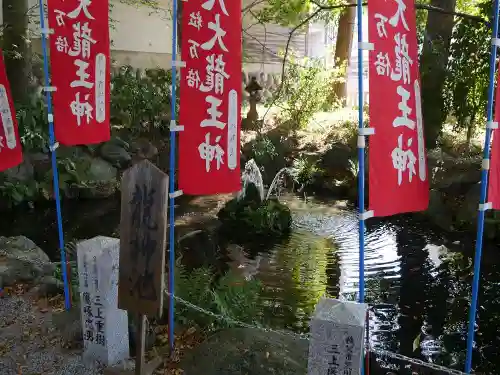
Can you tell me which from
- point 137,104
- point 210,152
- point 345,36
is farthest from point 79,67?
point 345,36

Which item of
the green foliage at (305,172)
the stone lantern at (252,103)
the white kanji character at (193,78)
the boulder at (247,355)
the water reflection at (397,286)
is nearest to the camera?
the boulder at (247,355)

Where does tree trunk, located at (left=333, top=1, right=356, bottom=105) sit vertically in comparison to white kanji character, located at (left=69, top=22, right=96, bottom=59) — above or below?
above

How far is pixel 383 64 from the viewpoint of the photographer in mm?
3516

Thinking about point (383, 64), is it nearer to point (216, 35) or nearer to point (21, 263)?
point (216, 35)

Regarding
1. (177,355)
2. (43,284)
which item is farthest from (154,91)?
(177,355)

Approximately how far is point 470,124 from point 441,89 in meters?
1.31

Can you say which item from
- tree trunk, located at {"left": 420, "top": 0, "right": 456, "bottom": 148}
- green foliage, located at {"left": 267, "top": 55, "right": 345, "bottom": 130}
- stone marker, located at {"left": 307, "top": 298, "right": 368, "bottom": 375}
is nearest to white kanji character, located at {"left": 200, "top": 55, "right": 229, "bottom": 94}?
stone marker, located at {"left": 307, "top": 298, "right": 368, "bottom": 375}

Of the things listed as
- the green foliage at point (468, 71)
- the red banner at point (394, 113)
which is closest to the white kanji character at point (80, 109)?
the red banner at point (394, 113)

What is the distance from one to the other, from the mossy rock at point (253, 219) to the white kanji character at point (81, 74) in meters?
5.22

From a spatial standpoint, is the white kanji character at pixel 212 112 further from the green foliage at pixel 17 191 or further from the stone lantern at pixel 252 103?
the stone lantern at pixel 252 103

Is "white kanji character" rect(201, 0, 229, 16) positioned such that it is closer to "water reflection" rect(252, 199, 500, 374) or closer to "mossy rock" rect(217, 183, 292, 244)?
"water reflection" rect(252, 199, 500, 374)

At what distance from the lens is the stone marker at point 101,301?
14.0 ft

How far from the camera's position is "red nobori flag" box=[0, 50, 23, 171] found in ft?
17.5

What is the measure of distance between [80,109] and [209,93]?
172cm
